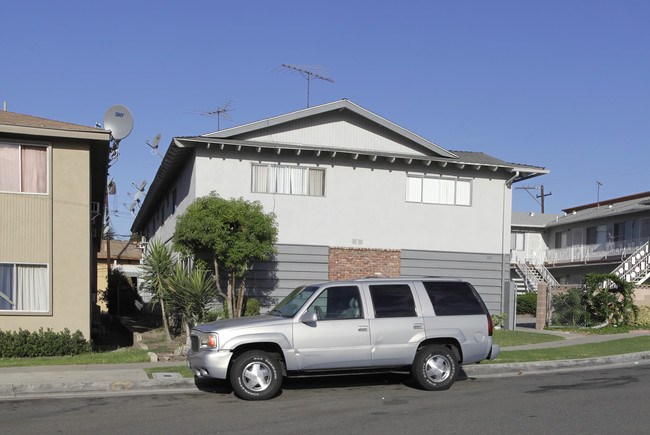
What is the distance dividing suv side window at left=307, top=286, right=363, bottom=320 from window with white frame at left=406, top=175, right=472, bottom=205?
12071 mm

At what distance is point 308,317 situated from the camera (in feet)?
32.0

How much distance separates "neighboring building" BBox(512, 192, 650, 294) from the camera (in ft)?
115

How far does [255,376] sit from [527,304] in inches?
1094

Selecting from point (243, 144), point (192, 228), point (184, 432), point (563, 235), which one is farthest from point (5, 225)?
point (563, 235)

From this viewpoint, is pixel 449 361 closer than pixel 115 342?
Yes

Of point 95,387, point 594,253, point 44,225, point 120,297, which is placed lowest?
point 120,297

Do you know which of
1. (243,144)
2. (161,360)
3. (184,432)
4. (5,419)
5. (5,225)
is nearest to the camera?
(184,432)

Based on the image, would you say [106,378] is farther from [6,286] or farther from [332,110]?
[332,110]

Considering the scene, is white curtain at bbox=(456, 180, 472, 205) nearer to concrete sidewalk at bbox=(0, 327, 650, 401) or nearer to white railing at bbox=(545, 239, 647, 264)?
concrete sidewalk at bbox=(0, 327, 650, 401)

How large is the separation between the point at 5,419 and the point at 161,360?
558 centimetres

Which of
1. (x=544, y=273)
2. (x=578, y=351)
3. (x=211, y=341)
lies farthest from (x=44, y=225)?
(x=544, y=273)

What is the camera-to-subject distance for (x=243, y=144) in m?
19.9

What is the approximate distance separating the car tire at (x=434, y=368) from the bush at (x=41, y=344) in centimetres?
869

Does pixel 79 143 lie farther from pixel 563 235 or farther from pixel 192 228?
pixel 563 235
